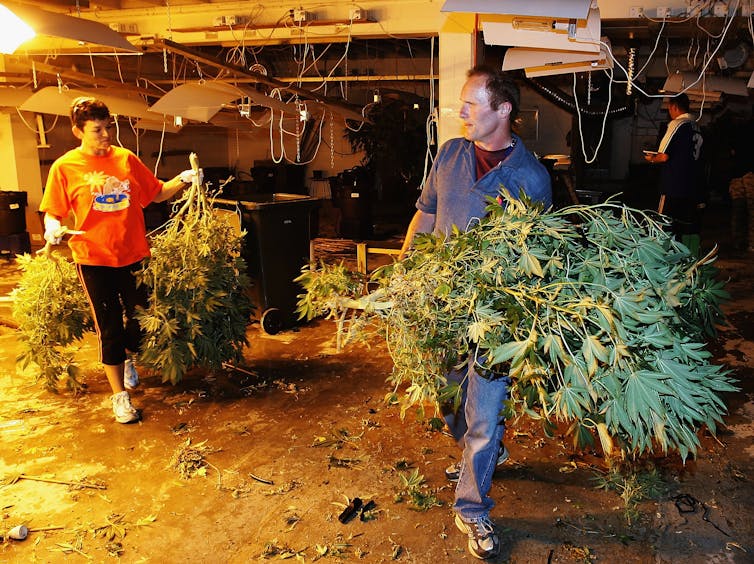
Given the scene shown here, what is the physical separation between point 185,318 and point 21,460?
1.34 metres

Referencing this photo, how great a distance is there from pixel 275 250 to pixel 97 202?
6.83 ft

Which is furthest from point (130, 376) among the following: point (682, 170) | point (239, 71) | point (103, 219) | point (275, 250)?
point (682, 170)

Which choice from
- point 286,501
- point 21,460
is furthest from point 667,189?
point 21,460

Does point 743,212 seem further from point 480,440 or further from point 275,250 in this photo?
point 480,440

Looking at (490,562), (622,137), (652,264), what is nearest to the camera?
(652,264)

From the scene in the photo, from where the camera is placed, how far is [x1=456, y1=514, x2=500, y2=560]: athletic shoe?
2.83 metres

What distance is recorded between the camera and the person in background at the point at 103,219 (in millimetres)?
4012

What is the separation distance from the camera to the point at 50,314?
4.45m

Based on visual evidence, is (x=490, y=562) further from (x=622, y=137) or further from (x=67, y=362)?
(x=622, y=137)

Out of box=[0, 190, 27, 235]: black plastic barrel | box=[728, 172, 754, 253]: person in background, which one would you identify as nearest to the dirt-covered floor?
box=[0, 190, 27, 235]: black plastic barrel

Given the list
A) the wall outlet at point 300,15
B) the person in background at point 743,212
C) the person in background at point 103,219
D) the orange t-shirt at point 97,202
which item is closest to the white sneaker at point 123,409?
the person in background at point 103,219

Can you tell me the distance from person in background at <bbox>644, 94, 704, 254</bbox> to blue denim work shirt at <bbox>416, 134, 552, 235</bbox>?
12.9 ft

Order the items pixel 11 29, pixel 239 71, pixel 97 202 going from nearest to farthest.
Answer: pixel 11 29 < pixel 97 202 < pixel 239 71

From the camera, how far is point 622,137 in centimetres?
1878
